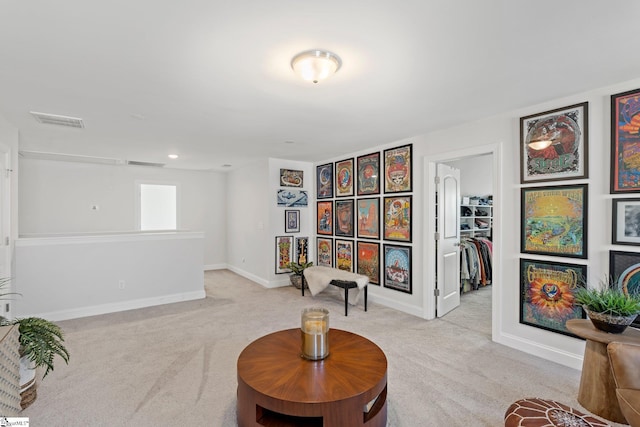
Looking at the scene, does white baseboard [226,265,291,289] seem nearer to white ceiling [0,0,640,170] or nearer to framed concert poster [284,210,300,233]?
framed concert poster [284,210,300,233]

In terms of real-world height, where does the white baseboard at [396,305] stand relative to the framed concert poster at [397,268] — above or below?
below

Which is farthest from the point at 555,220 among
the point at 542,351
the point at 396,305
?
the point at 396,305

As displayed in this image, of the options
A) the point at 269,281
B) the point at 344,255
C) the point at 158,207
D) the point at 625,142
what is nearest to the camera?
the point at 625,142

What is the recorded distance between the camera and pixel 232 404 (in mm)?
2178

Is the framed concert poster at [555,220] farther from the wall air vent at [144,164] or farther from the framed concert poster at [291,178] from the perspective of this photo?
the wall air vent at [144,164]

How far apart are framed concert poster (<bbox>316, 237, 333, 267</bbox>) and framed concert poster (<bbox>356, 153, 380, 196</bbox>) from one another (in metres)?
1.27

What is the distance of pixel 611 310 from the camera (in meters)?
2.03

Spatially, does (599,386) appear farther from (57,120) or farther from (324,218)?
(57,120)

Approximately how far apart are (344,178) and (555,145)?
3044 millimetres

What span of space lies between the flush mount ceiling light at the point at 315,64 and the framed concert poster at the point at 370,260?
309 centimetres

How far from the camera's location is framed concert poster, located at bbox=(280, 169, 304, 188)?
578cm

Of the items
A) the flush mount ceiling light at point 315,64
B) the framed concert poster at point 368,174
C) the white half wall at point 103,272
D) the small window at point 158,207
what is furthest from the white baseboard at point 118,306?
the flush mount ceiling light at point 315,64

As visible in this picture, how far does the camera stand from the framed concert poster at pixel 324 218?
5.66 metres

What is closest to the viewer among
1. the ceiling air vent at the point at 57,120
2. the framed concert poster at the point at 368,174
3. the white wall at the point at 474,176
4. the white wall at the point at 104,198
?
the ceiling air vent at the point at 57,120
